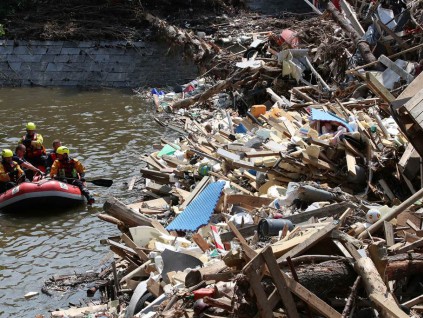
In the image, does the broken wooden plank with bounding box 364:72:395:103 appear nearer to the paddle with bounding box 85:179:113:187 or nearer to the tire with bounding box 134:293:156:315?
the tire with bounding box 134:293:156:315

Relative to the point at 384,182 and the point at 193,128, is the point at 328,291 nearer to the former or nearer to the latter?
the point at 384,182

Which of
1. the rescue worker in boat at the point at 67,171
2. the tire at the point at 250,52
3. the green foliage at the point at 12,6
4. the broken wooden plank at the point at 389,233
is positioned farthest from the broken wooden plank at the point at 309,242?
the green foliage at the point at 12,6

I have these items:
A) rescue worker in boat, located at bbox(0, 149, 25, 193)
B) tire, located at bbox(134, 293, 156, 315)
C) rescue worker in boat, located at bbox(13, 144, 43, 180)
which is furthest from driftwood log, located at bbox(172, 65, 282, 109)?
tire, located at bbox(134, 293, 156, 315)

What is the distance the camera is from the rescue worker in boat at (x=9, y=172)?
516 inches

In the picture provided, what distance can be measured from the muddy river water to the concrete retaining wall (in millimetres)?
809

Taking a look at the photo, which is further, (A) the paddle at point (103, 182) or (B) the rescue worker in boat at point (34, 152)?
(B) the rescue worker in boat at point (34, 152)

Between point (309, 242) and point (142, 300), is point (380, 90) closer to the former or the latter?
point (309, 242)

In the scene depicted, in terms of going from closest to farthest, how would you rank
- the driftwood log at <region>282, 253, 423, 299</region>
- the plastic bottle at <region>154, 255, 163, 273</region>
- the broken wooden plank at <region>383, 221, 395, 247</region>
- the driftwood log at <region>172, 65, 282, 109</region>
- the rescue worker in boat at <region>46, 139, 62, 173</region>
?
the driftwood log at <region>282, 253, 423, 299</region>, the broken wooden plank at <region>383, 221, 395, 247</region>, the plastic bottle at <region>154, 255, 163, 273</region>, the rescue worker in boat at <region>46, 139, 62, 173</region>, the driftwood log at <region>172, 65, 282, 109</region>

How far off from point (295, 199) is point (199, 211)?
144cm

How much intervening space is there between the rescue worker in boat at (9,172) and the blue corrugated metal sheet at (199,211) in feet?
15.1

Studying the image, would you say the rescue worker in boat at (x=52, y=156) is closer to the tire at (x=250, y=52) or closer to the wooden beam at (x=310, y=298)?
the tire at (x=250, y=52)

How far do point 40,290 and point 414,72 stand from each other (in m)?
8.22

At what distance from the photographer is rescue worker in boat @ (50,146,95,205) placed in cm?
1312

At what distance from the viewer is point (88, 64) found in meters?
25.6
